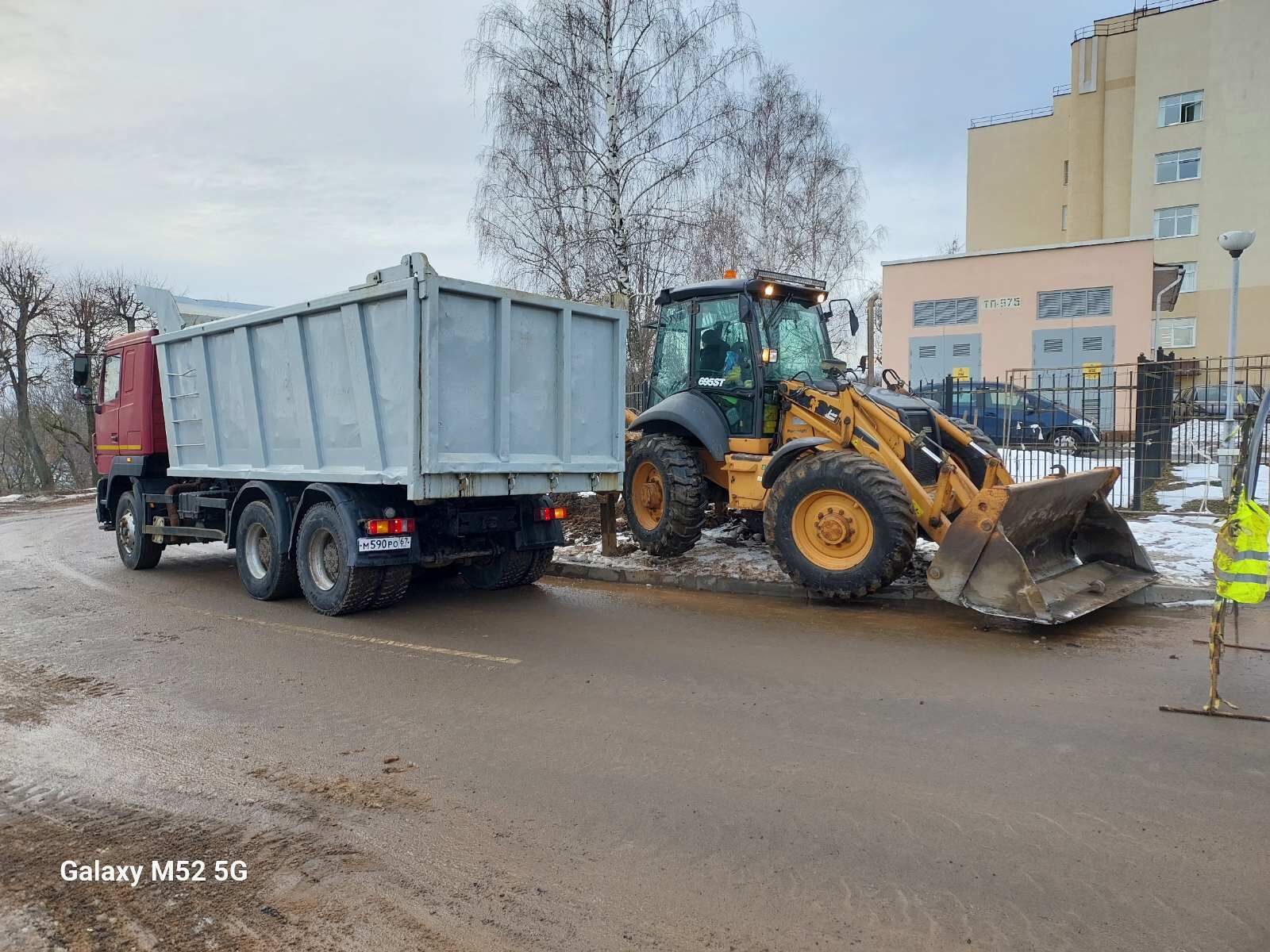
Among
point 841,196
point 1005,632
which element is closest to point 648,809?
point 1005,632

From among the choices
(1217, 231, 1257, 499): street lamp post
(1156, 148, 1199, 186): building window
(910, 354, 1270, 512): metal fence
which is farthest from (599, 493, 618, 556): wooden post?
(1156, 148, 1199, 186): building window

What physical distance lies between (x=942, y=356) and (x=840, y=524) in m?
23.1

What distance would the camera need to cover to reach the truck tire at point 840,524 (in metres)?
7.28

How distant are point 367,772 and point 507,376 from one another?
3914 millimetres

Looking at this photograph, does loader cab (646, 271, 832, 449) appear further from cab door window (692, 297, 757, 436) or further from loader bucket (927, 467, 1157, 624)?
loader bucket (927, 467, 1157, 624)

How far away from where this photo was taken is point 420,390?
6809 mm

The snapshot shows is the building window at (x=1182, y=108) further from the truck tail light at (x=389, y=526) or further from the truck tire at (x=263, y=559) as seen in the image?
the truck tire at (x=263, y=559)

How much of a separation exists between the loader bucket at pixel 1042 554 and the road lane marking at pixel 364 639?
336 centimetres

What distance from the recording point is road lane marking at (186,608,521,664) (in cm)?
633

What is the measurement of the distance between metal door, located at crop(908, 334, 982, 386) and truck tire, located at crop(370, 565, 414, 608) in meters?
23.0

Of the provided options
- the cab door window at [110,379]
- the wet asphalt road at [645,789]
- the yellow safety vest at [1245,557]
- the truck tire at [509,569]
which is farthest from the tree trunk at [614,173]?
the yellow safety vest at [1245,557]

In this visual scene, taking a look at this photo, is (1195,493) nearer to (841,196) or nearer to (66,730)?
(66,730)

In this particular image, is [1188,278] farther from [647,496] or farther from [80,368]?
[80,368]

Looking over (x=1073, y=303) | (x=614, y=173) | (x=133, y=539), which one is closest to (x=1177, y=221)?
(x=1073, y=303)
